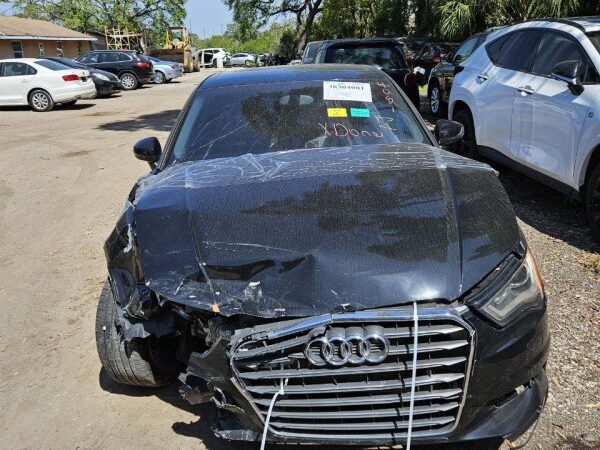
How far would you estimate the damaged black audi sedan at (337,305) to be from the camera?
2.16 metres

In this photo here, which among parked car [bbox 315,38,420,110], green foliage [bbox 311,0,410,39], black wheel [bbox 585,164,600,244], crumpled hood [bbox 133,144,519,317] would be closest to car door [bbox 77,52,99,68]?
green foliage [bbox 311,0,410,39]

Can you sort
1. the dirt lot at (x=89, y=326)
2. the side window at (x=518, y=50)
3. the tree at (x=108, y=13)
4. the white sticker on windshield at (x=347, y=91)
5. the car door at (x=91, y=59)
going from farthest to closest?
the tree at (x=108, y=13)
the car door at (x=91, y=59)
the side window at (x=518, y=50)
the white sticker on windshield at (x=347, y=91)
the dirt lot at (x=89, y=326)

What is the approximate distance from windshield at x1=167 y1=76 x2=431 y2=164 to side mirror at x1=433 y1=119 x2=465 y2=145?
20cm

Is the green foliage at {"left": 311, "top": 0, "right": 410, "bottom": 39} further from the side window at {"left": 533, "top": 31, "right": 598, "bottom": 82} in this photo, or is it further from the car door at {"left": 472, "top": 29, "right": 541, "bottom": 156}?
the side window at {"left": 533, "top": 31, "right": 598, "bottom": 82}

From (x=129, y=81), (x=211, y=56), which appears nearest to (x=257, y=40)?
(x=211, y=56)

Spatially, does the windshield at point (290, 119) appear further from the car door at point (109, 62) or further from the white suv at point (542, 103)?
the car door at point (109, 62)

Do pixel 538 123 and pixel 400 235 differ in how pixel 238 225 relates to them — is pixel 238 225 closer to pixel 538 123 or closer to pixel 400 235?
pixel 400 235

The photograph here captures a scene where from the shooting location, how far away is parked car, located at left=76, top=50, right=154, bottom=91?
24984mm

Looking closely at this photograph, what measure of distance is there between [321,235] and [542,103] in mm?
3869

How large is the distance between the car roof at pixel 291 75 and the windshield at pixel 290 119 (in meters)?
0.08

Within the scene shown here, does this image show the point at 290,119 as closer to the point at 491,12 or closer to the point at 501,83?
the point at 501,83

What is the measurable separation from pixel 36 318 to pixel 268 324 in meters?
2.73

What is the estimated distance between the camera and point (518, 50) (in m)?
6.24

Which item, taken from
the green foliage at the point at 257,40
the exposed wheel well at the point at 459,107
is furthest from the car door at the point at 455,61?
the green foliage at the point at 257,40
